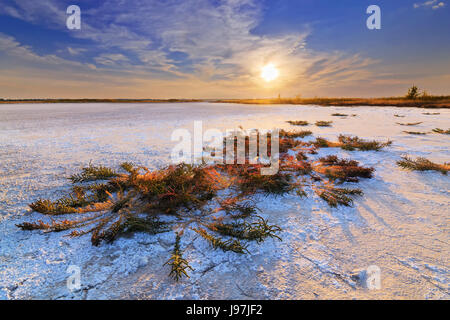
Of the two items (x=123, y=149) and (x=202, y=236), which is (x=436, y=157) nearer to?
(x=202, y=236)

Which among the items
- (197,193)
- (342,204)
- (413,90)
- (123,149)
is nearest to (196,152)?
(123,149)

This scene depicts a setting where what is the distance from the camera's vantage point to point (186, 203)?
2273 mm

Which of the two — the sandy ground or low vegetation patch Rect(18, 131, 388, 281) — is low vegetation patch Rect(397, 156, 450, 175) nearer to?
the sandy ground

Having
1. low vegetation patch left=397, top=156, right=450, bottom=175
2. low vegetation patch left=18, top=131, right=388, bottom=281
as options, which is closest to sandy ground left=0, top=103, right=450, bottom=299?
low vegetation patch left=18, top=131, right=388, bottom=281

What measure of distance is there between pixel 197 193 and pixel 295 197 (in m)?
1.30

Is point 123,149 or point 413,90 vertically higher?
point 413,90

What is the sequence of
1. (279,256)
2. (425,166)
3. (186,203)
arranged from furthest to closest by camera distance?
(425,166), (186,203), (279,256)

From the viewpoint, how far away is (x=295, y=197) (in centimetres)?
253

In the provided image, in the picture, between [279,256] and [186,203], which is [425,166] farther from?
[186,203]

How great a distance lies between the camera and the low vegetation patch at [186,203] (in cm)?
179

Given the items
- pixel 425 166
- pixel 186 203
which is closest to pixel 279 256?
pixel 186 203

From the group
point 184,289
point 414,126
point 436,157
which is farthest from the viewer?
point 414,126

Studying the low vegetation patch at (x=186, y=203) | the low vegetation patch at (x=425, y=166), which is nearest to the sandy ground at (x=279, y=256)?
the low vegetation patch at (x=186, y=203)

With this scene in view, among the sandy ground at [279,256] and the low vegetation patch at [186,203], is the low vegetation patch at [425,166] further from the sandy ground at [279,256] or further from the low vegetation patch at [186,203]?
the low vegetation patch at [186,203]
